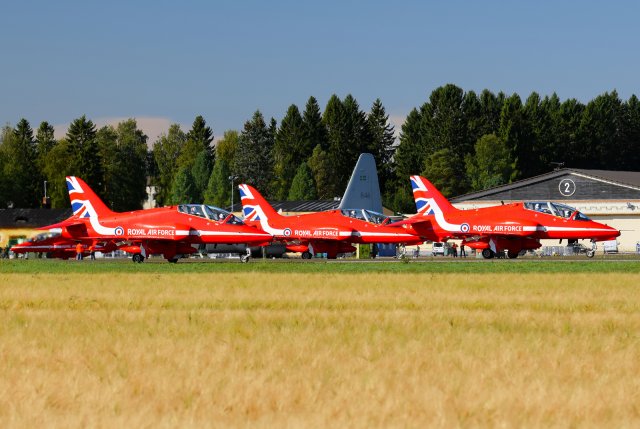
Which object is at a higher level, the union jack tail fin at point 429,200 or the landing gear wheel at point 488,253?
the union jack tail fin at point 429,200

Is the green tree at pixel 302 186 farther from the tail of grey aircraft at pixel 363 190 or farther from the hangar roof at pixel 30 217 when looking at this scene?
the tail of grey aircraft at pixel 363 190

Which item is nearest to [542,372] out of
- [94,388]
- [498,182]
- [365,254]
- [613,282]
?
[94,388]

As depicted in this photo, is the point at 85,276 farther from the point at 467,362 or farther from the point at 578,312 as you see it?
the point at 467,362

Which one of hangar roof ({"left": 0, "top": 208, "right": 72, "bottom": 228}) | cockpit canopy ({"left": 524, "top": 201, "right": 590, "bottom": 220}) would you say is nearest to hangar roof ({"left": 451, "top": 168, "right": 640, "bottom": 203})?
cockpit canopy ({"left": 524, "top": 201, "right": 590, "bottom": 220})

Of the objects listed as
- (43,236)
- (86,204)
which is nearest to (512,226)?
(86,204)

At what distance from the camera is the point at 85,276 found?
153 feet

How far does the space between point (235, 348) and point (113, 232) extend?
173 ft

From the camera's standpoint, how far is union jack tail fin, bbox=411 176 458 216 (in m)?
77.8

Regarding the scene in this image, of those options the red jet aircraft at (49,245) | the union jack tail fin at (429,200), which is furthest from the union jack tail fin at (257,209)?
the red jet aircraft at (49,245)

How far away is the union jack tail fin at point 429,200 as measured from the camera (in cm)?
7775

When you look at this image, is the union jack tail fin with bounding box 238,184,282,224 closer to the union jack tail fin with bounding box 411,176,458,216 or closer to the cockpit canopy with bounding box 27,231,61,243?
the union jack tail fin with bounding box 411,176,458,216

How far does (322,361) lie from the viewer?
17.0 meters

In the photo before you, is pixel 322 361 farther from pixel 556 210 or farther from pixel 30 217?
pixel 30 217

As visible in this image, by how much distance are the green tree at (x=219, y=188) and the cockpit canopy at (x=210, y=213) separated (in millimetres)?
126497
